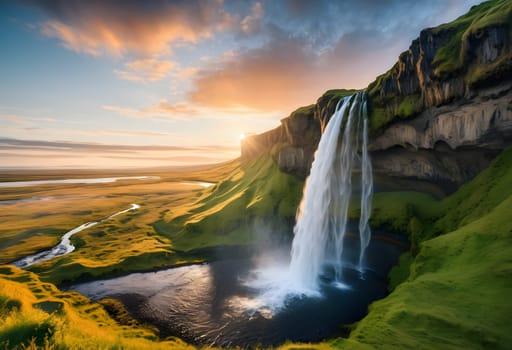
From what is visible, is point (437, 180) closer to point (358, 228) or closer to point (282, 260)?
point (358, 228)

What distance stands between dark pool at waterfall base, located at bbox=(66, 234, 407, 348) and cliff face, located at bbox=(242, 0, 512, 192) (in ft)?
58.8

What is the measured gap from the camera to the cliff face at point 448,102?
30.8 m

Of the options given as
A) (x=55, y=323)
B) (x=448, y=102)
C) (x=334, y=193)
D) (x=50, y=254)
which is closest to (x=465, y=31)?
(x=448, y=102)

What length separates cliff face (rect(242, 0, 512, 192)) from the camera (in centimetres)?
3084

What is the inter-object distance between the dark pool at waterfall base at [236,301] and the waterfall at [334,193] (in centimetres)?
355

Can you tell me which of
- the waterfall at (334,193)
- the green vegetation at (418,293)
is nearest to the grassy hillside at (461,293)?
the green vegetation at (418,293)

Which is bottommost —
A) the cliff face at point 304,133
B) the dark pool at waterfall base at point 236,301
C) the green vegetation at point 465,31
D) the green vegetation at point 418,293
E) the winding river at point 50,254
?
the winding river at point 50,254

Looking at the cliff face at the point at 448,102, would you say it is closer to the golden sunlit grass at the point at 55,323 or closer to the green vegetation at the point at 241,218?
the green vegetation at the point at 241,218

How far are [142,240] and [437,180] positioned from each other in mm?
73239

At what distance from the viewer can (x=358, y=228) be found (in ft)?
180

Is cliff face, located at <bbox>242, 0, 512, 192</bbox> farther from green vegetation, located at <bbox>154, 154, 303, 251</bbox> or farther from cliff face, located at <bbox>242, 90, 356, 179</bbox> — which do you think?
green vegetation, located at <bbox>154, 154, 303, 251</bbox>

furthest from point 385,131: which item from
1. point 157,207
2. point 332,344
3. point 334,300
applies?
point 157,207

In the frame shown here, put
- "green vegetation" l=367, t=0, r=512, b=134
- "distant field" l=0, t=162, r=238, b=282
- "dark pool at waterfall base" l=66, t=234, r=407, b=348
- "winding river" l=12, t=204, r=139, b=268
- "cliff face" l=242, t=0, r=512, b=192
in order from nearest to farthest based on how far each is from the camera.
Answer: "dark pool at waterfall base" l=66, t=234, r=407, b=348, "green vegetation" l=367, t=0, r=512, b=134, "cliff face" l=242, t=0, r=512, b=192, "distant field" l=0, t=162, r=238, b=282, "winding river" l=12, t=204, r=139, b=268

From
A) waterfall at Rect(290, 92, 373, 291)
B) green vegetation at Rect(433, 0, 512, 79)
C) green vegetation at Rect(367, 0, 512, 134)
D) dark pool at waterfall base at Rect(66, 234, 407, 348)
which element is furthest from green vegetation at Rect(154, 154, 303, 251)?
green vegetation at Rect(433, 0, 512, 79)
